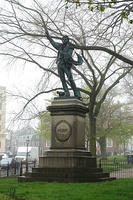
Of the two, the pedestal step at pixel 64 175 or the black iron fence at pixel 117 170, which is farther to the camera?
the black iron fence at pixel 117 170

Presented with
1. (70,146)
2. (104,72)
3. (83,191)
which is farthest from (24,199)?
(104,72)

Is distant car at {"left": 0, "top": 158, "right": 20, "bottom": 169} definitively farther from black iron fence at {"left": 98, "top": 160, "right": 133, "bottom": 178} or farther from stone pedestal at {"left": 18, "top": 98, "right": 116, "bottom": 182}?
stone pedestal at {"left": 18, "top": 98, "right": 116, "bottom": 182}

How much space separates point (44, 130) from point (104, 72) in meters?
23.6

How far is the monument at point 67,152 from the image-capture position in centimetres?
1338

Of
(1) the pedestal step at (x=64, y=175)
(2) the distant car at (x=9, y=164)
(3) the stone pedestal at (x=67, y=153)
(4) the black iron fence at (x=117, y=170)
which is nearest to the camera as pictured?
(1) the pedestal step at (x=64, y=175)

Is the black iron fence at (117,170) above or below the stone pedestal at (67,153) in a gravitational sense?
below

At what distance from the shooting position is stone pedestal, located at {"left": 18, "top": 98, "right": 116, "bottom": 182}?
13.4 metres

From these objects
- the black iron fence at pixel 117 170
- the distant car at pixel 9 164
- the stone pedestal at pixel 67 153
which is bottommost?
the black iron fence at pixel 117 170

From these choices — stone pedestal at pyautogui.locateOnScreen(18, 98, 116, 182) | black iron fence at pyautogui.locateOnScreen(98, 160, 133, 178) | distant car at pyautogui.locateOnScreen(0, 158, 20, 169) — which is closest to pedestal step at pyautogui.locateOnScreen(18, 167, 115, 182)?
stone pedestal at pyautogui.locateOnScreen(18, 98, 116, 182)

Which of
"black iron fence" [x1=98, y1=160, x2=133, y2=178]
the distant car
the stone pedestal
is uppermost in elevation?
the stone pedestal

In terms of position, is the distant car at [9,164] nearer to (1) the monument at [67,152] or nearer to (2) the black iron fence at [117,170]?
(2) the black iron fence at [117,170]

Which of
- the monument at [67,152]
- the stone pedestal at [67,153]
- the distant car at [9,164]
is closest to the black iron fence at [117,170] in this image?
the distant car at [9,164]

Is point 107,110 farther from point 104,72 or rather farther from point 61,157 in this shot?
point 61,157

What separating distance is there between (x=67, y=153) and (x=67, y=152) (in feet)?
0.17
